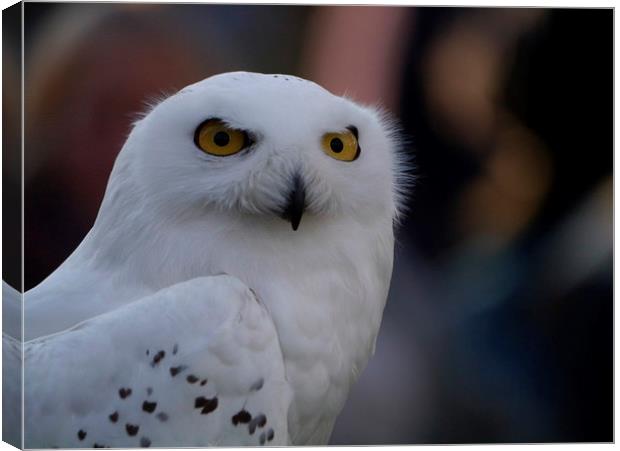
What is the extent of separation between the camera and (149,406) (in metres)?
2.76

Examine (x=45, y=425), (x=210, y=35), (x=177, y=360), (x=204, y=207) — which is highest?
(x=210, y=35)

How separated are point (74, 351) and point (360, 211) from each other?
0.85 metres

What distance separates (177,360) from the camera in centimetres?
277

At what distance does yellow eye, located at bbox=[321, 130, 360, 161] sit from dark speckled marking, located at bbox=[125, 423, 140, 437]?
0.84m

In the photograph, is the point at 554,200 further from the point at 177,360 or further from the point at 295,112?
the point at 177,360

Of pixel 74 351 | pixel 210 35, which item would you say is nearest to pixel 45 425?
pixel 74 351

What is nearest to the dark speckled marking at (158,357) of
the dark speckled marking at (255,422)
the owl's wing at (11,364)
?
the dark speckled marking at (255,422)

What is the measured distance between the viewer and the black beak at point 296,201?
2.86 meters

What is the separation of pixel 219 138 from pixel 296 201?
0.27 metres

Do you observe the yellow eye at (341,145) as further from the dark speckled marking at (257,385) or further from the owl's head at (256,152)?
the dark speckled marking at (257,385)

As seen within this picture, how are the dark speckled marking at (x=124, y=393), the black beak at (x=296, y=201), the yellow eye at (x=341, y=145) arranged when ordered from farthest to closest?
the yellow eye at (x=341, y=145)
the black beak at (x=296, y=201)
the dark speckled marking at (x=124, y=393)

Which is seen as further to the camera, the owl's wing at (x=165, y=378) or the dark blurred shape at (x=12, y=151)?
the dark blurred shape at (x=12, y=151)

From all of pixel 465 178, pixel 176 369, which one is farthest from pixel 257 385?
pixel 465 178

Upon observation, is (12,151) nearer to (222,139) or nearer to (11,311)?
(11,311)
